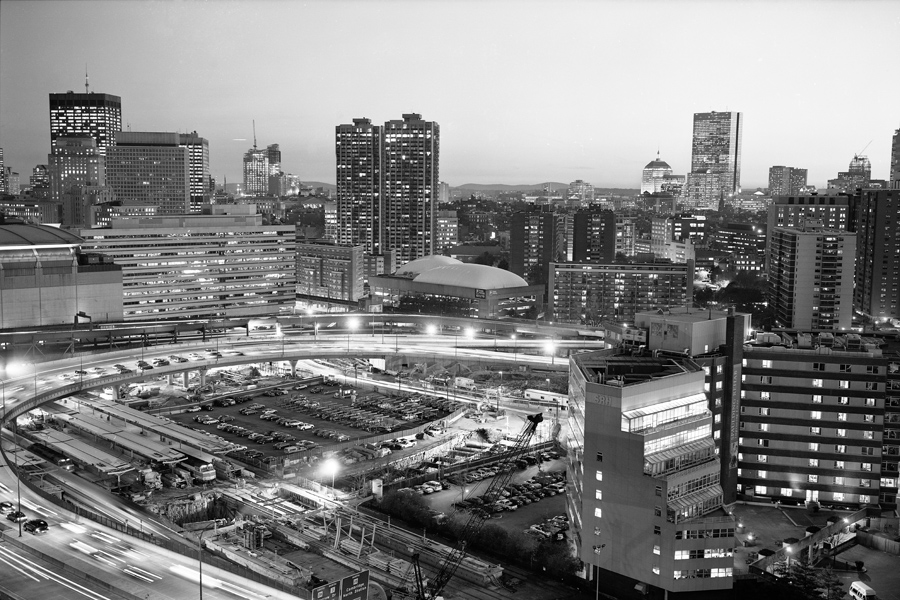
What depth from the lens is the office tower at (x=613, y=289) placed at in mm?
35062

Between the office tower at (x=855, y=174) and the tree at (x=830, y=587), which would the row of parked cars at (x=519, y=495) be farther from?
the office tower at (x=855, y=174)

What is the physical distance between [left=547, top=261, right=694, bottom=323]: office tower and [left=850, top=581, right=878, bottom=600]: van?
23.0 metres

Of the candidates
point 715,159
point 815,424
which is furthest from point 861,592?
point 715,159

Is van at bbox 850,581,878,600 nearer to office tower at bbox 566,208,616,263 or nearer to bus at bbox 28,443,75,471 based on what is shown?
bus at bbox 28,443,75,471

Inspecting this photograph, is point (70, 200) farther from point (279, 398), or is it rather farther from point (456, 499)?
point (456, 499)

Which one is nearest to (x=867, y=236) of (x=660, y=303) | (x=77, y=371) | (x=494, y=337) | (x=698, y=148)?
(x=660, y=303)

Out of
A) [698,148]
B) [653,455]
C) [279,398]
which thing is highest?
[698,148]

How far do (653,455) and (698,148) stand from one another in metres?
108

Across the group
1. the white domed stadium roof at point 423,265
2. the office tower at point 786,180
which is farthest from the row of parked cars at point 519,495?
the office tower at point 786,180

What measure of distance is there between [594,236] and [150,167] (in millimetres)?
38763

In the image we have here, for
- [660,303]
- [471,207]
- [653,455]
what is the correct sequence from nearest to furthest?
[653,455], [660,303], [471,207]

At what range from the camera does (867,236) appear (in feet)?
118

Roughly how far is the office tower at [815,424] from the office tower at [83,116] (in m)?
76.3

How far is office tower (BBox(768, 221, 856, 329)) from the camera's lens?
3167 cm
